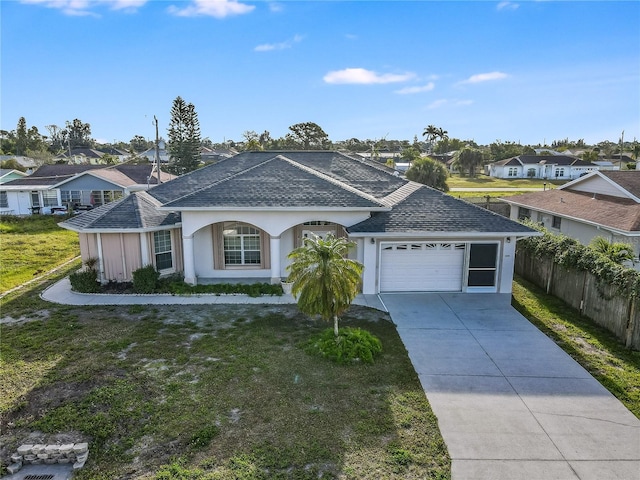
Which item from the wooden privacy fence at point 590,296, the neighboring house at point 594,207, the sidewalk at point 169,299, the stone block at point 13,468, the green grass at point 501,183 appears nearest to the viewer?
the stone block at point 13,468

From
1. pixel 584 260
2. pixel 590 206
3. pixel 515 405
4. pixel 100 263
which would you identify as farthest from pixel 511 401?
pixel 590 206

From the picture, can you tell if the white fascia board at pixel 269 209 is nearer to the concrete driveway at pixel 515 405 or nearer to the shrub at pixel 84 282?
the shrub at pixel 84 282

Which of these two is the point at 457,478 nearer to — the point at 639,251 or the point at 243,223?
the point at 243,223

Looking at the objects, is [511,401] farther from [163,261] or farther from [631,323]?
[163,261]

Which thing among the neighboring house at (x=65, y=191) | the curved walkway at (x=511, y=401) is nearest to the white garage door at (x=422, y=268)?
the curved walkway at (x=511, y=401)

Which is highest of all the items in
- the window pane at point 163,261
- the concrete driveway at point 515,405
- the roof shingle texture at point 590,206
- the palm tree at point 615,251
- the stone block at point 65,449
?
the roof shingle texture at point 590,206

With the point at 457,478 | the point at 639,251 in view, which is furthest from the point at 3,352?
the point at 639,251

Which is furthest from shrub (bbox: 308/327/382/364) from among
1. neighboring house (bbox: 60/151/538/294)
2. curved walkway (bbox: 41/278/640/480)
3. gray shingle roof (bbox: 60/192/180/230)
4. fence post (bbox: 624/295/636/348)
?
gray shingle roof (bbox: 60/192/180/230)
